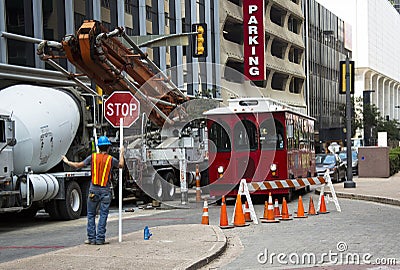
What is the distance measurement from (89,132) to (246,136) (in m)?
5.03

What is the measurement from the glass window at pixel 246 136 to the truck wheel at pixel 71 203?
17.8 feet

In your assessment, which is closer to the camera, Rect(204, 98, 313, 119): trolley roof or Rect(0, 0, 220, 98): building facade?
Rect(204, 98, 313, 119): trolley roof

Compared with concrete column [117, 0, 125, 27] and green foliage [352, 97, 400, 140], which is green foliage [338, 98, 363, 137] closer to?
green foliage [352, 97, 400, 140]

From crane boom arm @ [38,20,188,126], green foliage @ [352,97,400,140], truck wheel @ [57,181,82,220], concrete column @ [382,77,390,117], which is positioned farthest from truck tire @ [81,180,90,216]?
concrete column @ [382,77,390,117]

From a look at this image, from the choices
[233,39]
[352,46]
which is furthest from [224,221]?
[352,46]

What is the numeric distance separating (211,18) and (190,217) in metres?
29.3

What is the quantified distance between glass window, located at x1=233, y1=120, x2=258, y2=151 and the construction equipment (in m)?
1.71

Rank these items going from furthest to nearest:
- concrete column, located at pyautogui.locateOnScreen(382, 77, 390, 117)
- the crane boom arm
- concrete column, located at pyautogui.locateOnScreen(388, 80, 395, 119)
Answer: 1. concrete column, located at pyautogui.locateOnScreen(388, 80, 395, 119)
2. concrete column, located at pyautogui.locateOnScreen(382, 77, 390, 117)
3. the crane boom arm

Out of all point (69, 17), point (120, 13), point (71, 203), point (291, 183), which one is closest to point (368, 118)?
point (120, 13)

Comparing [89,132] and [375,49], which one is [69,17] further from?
[375,49]

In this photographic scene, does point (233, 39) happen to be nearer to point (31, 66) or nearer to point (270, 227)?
point (31, 66)

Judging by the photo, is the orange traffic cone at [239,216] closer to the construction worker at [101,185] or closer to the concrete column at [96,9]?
the construction worker at [101,185]

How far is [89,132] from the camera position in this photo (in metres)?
21.0

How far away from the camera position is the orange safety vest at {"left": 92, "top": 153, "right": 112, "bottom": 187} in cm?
1255
